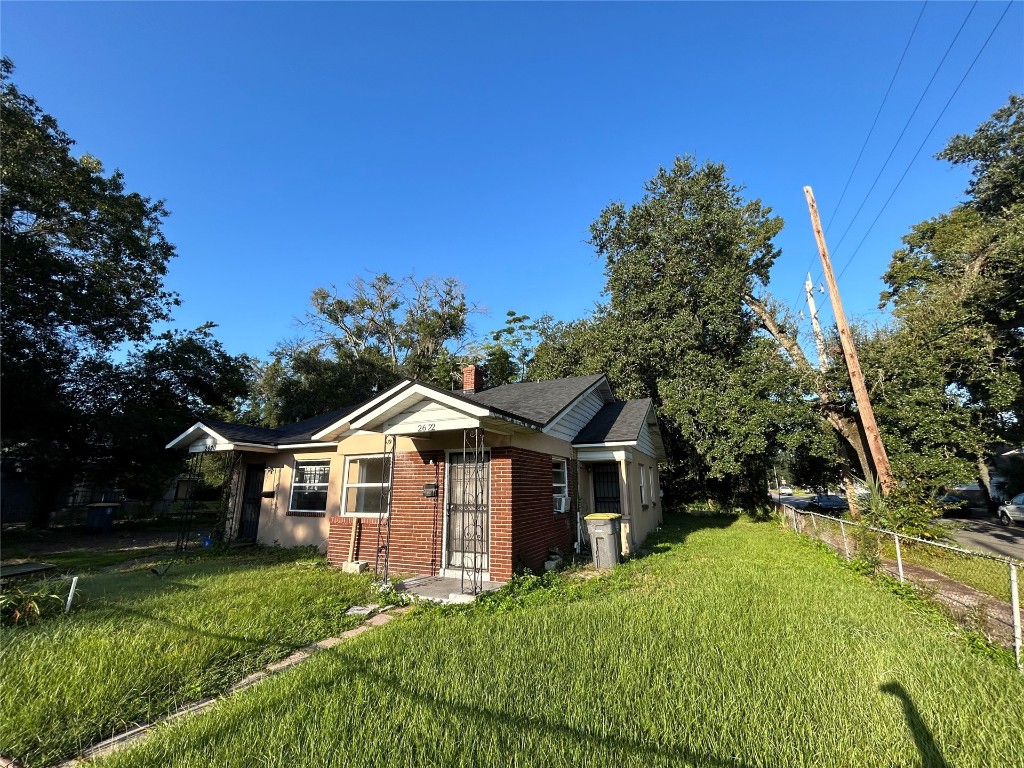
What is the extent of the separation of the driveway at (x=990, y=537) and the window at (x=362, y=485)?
13.0m

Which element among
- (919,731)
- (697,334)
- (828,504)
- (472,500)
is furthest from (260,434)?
(828,504)

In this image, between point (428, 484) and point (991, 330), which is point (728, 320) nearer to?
point (991, 330)

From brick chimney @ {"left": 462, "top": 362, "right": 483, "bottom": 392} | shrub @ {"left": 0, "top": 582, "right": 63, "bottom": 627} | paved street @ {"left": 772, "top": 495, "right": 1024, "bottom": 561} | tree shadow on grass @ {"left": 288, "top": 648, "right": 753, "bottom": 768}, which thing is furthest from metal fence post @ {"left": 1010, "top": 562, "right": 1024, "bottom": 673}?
shrub @ {"left": 0, "top": 582, "right": 63, "bottom": 627}

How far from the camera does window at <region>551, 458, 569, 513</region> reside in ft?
32.4

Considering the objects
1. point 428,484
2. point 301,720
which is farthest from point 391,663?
point 428,484

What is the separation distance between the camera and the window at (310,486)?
11706 millimetres

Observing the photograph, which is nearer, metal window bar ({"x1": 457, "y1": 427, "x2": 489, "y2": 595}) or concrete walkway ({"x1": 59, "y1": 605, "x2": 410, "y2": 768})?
concrete walkway ({"x1": 59, "y1": 605, "x2": 410, "y2": 768})

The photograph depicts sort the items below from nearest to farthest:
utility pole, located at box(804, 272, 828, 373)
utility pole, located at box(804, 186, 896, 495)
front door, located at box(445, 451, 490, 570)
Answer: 1. front door, located at box(445, 451, 490, 570)
2. utility pole, located at box(804, 186, 896, 495)
3. utility pole, located at box(804, 272, 828, 373)

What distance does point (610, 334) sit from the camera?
70.5 feet

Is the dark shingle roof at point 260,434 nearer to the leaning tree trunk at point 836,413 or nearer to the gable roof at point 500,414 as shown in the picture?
the gable roof at point 500,414

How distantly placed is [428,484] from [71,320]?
16.1 meters

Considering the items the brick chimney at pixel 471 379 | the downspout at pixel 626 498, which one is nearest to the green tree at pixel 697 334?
the downspout at pixel 626 498

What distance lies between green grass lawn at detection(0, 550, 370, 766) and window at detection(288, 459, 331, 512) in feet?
13.8

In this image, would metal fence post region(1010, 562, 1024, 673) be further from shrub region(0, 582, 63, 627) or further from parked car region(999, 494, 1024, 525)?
parked car region(999, 494, 1024, 525)
